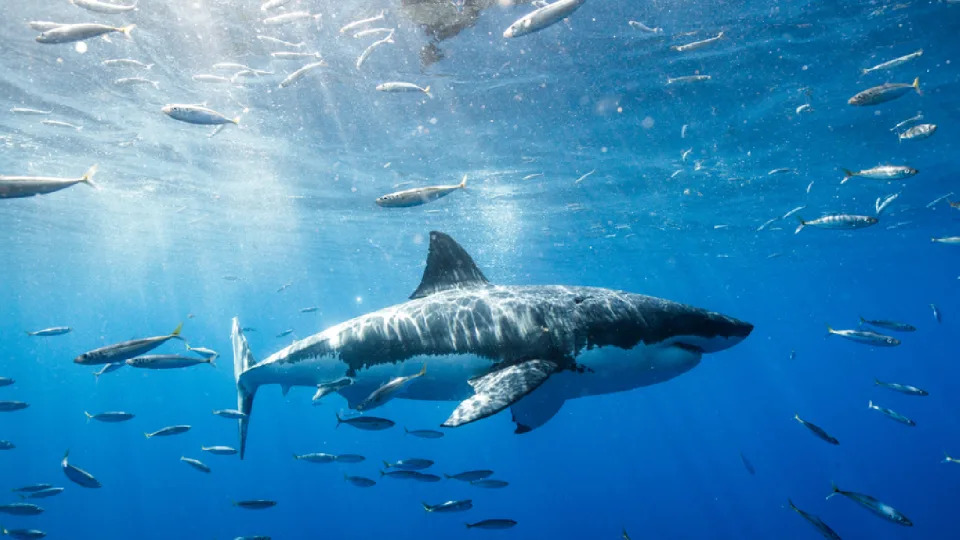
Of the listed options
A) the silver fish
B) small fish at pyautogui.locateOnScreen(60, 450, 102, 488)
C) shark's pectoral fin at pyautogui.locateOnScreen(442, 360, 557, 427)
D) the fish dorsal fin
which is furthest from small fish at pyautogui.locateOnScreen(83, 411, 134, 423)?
shark's pectoral fin at pyautogui.locateOnScreen(442, 360, 557, 427)

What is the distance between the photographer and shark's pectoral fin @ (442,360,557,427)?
11.2 ft

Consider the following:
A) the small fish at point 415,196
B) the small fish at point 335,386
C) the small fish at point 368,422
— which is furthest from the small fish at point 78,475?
the small fish at point 415,196

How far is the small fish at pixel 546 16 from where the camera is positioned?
4.75m

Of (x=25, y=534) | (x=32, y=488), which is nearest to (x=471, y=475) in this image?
(x=25, y=534)

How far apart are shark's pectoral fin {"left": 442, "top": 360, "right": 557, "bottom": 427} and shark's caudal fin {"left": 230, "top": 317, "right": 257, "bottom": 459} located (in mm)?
3845

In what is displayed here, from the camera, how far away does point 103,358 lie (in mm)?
5172

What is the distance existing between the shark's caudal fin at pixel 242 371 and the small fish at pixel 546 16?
5.62 meters

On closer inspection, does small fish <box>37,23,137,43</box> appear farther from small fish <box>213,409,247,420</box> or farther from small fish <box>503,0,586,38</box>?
small fish <box>213,409,247,420</box>

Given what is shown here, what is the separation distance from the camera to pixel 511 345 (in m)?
4.88

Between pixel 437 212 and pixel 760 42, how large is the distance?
16.3 meters

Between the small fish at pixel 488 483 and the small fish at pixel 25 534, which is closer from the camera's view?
the small fish at pixel 25 534

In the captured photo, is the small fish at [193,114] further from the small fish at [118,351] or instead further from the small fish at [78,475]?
the small fish at [78,475]

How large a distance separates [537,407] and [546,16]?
4.19 m

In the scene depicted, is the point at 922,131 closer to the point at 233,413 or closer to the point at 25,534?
the point at 233,413
